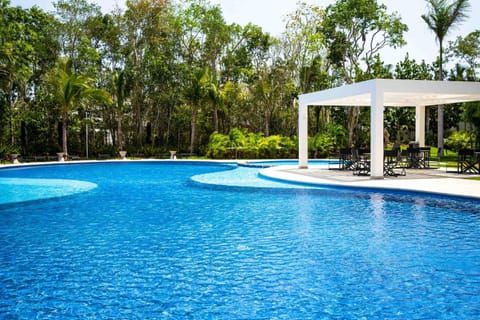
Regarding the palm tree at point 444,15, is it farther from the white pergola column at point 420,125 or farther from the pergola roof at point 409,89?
the pergola roof at point 409,89

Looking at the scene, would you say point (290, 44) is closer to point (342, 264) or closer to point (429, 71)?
point (429, 71)

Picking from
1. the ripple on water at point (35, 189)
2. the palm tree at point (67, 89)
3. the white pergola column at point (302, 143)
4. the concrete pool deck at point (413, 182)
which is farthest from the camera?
the palm tree at point (67, 89)

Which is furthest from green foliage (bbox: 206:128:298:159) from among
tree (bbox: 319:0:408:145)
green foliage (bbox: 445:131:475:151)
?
green foliage (bbox: 445:131:475:151)

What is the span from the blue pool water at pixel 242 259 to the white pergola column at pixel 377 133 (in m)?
3.18

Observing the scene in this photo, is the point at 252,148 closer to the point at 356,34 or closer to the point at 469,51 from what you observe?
the point at 356,34

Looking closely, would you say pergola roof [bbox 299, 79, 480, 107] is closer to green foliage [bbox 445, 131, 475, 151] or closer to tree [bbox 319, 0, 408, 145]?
green foliage [bbox 445, 131, 475, 151]

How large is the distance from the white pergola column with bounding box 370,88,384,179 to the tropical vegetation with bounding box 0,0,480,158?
12.1 m

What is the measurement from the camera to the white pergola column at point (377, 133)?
13.4 m

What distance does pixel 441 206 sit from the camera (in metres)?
9.38

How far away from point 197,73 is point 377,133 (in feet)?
54.2

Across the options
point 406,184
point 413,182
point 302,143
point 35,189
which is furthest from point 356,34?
point 35,189

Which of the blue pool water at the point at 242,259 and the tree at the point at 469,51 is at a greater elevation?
the tree at the point at 469,51

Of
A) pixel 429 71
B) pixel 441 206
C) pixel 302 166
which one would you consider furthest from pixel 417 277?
pixel 429 71

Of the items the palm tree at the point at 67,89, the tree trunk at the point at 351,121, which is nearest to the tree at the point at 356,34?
the tree trunk at the point at 351,121
